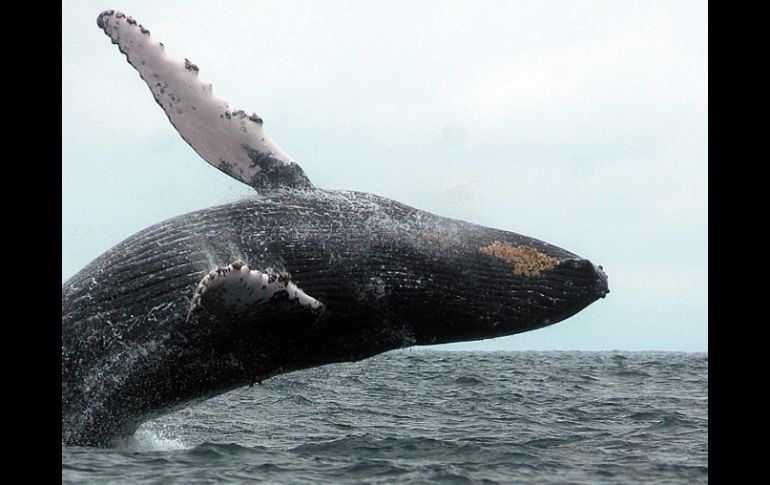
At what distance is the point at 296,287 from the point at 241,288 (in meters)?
0.76

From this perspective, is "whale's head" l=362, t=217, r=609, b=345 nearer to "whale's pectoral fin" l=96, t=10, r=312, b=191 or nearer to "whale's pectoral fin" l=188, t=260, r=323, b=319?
"whale's pectoral fin" l=188, t=260, r=323, b=319

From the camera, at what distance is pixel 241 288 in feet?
21.9

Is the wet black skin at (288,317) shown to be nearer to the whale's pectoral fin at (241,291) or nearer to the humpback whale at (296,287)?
the humpback whale at (296,287)

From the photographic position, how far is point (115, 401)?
25.6ft

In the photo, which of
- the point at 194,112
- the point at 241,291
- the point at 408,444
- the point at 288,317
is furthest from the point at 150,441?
the point at 194,112

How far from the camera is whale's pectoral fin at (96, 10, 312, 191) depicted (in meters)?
8.44

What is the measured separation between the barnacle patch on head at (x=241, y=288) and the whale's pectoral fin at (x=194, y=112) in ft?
5.60

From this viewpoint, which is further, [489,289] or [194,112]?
[194,112]

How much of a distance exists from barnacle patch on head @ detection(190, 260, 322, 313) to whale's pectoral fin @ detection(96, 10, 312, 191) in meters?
1.71

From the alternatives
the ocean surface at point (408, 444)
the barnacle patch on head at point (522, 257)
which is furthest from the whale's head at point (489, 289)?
the ocean surface at point (408, 444)

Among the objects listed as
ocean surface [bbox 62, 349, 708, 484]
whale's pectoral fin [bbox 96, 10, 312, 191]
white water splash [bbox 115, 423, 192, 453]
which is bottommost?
ocean surface [bbox 62, 349, 708, 484]

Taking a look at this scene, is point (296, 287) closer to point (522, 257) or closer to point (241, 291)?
A: point (241, 291)

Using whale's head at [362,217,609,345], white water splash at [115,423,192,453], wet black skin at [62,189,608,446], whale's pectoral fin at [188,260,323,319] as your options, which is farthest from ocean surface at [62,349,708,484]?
whale's pectoral fin at [188,260,323,319]

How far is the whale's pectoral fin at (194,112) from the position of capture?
8.44m
